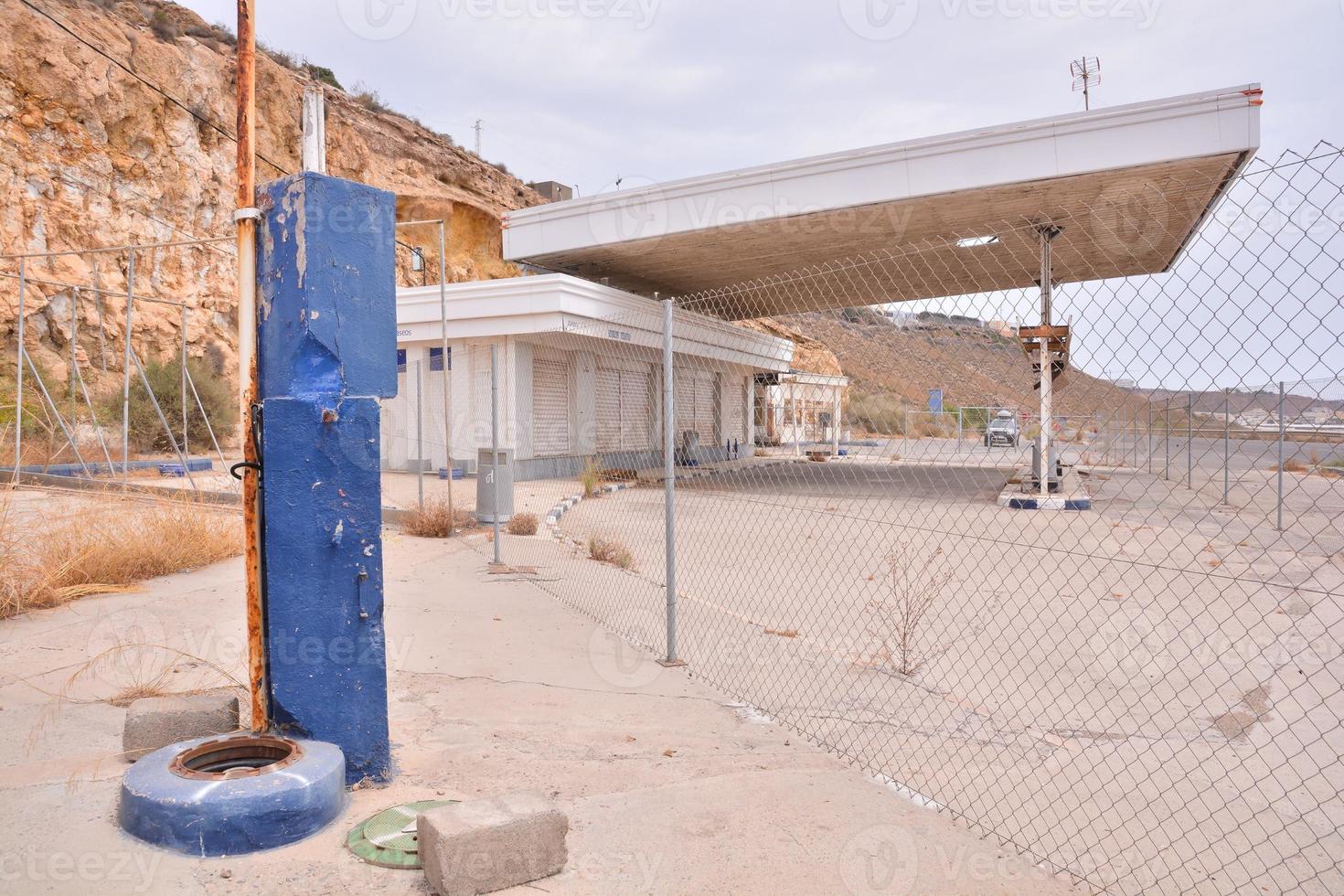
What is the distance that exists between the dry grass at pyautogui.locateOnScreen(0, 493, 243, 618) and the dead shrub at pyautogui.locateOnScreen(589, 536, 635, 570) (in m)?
3.91

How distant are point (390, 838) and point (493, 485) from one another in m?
8.75

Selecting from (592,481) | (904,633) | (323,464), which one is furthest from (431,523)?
(323,464)

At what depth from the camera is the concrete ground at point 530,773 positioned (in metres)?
3.15

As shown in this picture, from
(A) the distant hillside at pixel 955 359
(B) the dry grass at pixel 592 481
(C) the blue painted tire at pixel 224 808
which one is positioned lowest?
(C) the blue painted tire at pixel 224 808

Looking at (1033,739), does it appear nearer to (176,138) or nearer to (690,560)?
(690,560)

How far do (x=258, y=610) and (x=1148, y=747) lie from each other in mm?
4759

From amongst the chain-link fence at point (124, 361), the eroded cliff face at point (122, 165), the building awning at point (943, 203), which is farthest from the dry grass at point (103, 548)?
the eroded cliff face at point (122, 165)

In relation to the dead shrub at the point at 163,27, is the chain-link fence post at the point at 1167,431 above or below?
below

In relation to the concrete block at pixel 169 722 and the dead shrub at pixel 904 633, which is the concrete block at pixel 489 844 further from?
the dead shrub at pixel 904 633

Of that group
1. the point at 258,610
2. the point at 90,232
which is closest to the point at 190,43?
the point at 90,232

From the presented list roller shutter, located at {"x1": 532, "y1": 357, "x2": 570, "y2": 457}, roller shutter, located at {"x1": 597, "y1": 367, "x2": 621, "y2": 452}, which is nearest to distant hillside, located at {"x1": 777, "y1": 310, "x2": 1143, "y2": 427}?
roller shutter, located at {"x1": 532, "y1": 357, "x2": 570, "y2": 457}

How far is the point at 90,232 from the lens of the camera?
23797 mm

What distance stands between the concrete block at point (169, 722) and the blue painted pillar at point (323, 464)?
1.61 ft

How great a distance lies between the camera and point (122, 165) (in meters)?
25.3
